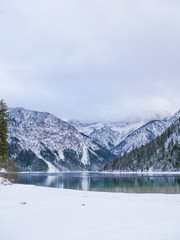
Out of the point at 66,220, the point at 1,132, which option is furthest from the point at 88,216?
the point at 1,132

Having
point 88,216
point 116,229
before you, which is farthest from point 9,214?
point 116,229

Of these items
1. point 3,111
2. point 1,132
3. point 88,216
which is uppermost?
point 3,111

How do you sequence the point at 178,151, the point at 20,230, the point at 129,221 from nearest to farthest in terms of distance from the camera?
the point at 20,230 < the point at 129,221 < the point at 178,151

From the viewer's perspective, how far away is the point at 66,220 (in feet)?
46.1

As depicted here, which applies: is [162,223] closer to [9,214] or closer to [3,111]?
[9,214]

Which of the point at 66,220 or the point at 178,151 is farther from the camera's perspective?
the point at 178,151

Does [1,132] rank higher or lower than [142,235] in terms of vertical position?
Result: higher

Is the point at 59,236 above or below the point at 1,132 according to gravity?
below

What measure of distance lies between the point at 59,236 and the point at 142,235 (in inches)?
167

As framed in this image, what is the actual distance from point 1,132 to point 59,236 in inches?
1688

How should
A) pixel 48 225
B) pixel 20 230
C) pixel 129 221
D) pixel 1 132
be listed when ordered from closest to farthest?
pixel 20 230 < pixel 48 225 < pixel 129 221 < pixel 1 132

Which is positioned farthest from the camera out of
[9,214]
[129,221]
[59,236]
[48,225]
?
[9,214]

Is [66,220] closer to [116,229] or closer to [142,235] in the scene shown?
[116,229]

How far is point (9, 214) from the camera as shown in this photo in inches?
587
